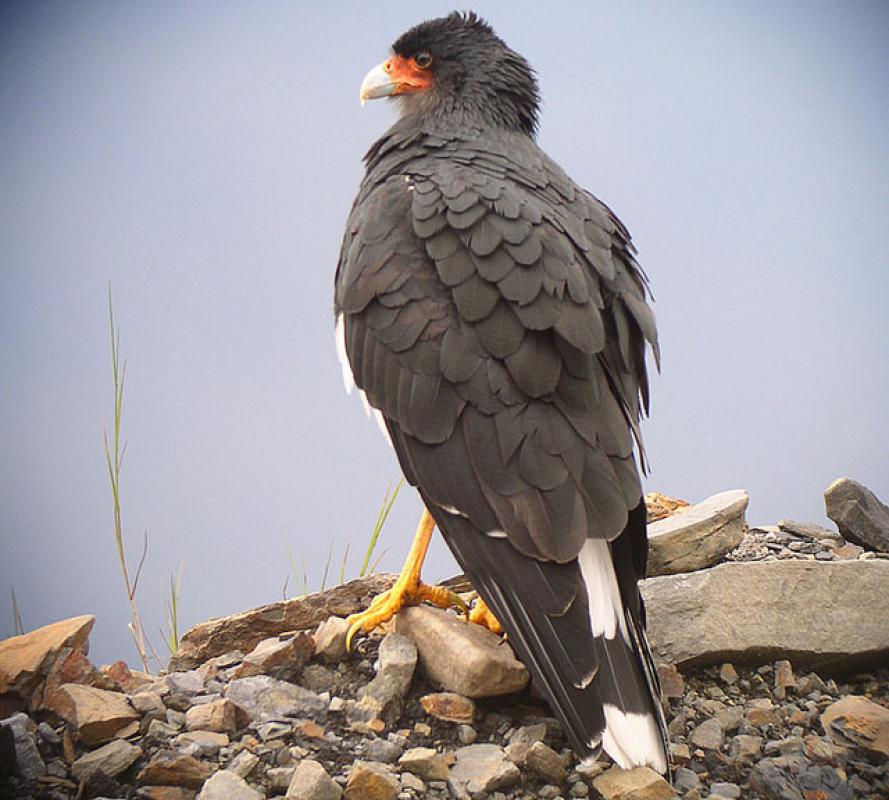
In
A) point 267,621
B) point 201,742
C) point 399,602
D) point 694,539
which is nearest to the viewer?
point 201,742

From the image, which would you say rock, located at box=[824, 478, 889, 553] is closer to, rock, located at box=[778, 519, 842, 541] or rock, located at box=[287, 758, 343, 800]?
rock, located at box=[778, 519, 842, 541]

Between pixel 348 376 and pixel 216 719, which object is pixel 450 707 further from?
pixel 348 376

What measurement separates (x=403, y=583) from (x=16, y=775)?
1.53 metres

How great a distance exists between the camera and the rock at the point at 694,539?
174 inches

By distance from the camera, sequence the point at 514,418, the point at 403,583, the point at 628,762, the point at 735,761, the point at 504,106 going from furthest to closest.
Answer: the point at 504,106 < the point at 403,583 < the point at 735,761 < the point at 514,418 < the point at 628,762

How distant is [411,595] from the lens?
3.76 metres

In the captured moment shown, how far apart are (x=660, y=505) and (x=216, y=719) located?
3.13 m

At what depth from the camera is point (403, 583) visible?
12.2 ft

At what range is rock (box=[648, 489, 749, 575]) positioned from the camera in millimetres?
4418

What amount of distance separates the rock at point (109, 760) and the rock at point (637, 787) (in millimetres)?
1520

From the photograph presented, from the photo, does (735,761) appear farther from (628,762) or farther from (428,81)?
(428,81)

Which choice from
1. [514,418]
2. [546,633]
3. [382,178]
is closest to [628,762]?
[546,633]

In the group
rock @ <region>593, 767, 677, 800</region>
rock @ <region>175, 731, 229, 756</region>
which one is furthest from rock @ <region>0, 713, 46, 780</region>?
rock @ <region>593, 767, 677, 800</region>

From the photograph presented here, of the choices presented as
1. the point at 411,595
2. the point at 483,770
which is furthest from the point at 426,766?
the point at 411,595
